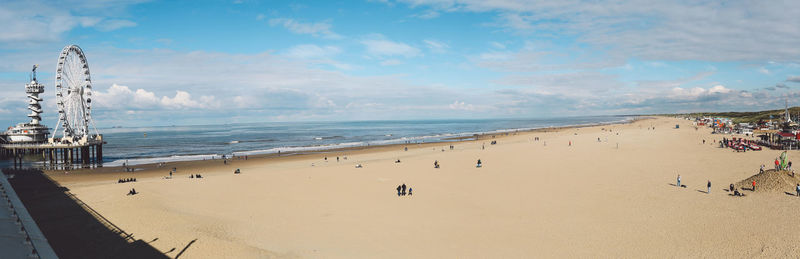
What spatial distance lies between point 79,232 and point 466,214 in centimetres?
1807

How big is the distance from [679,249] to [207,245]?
18.8 metres

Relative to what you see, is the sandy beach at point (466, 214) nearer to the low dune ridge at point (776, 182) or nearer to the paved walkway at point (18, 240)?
the low dune ridge at point (776, 182)

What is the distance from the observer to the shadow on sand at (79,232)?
14.4 m

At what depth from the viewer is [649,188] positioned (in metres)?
24.2

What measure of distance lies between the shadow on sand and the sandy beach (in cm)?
53

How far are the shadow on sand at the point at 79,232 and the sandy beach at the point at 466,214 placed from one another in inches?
20.7

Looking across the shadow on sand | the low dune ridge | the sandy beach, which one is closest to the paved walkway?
the shadow on sand

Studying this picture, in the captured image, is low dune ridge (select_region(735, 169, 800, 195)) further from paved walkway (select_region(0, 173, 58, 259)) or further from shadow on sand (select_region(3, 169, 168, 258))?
paved walkway (select_region(0, 173, 58, 259))

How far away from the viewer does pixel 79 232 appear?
650 inches

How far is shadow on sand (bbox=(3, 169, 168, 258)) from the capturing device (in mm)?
14391

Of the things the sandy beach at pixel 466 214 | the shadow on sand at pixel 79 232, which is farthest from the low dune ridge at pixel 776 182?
the shadow on sand at pixel 79 232

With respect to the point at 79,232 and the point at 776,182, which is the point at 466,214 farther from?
the point at 776,182

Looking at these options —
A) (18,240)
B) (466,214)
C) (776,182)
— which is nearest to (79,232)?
(18,240)

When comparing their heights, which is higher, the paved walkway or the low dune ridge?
the paved walkway
